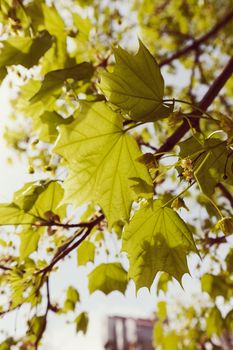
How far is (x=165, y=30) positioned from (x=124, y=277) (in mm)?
4776

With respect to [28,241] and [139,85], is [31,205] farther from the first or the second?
[139,85]

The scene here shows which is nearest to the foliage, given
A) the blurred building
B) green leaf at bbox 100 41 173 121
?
green leaf at bbox 100 41 173 121

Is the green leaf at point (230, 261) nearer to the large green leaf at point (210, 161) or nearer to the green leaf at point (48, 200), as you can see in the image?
the large green leaf at point (210, 161)

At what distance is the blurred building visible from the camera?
1992 cm

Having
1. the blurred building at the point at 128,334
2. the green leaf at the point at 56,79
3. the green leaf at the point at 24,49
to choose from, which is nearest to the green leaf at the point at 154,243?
the green leaf at the point at 56,79

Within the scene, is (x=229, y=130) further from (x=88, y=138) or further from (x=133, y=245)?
(x=133, y=245)

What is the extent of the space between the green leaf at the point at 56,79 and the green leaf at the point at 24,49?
0.16m

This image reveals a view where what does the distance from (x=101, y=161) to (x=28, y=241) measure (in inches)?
34.8

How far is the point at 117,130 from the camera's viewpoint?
143cm

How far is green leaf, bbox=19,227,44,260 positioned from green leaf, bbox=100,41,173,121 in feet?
3.60

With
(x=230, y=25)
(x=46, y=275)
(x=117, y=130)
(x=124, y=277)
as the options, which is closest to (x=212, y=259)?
(x=124, y=277)

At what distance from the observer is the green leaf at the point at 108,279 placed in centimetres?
246

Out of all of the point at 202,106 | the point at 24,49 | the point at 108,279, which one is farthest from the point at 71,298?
the point at 24,49

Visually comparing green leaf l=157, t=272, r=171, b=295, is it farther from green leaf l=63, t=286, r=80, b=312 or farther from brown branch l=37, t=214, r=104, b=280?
brown branch l=37, t=214, r=104, b=280
